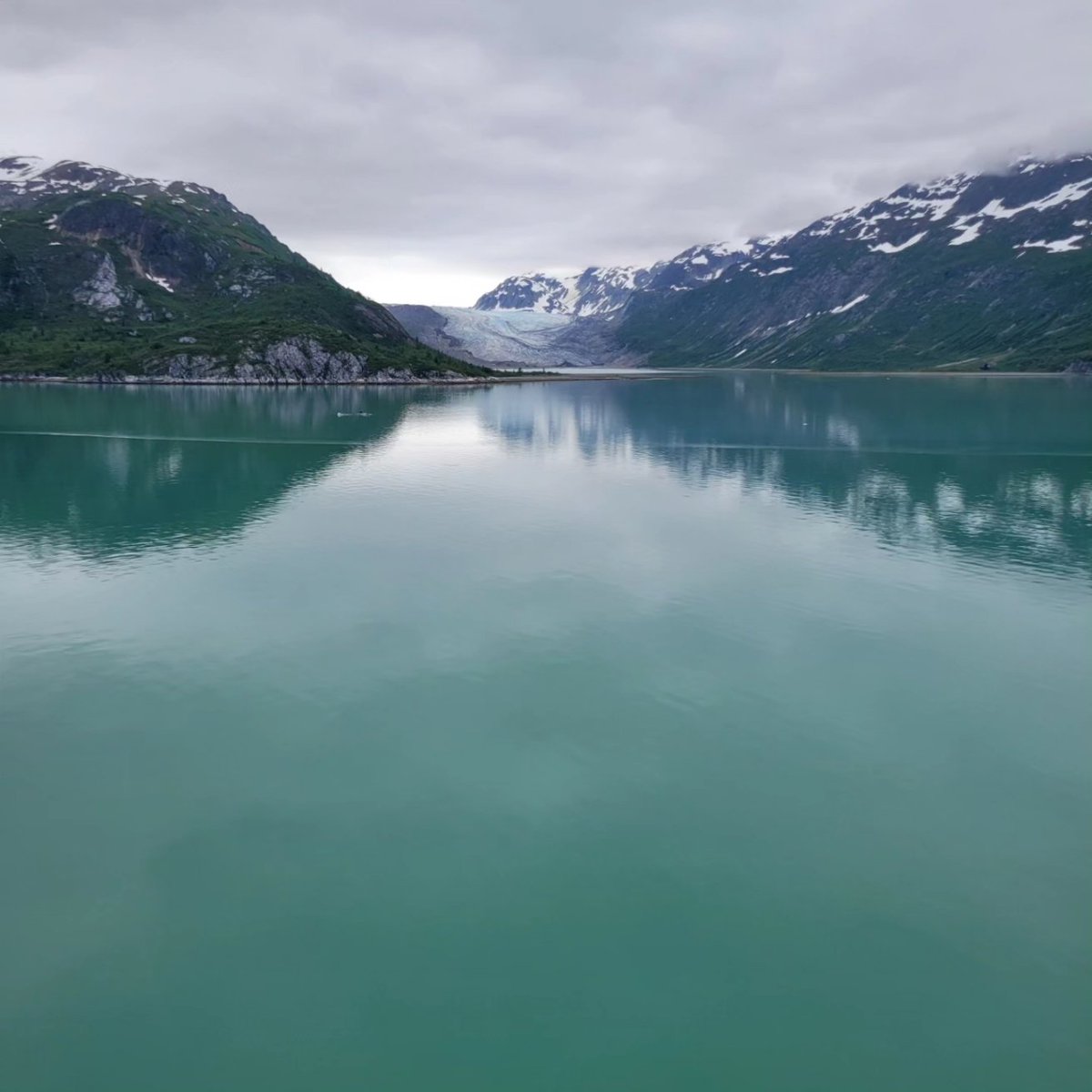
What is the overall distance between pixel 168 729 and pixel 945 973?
86.2 feet

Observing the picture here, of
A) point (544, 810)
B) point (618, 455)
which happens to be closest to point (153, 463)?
point (618, 455)

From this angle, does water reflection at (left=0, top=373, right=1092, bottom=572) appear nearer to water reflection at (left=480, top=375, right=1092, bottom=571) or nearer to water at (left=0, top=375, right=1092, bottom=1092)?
water reflection at (left=480, top=375, right=1092, bottom=571)

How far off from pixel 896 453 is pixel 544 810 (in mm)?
90218

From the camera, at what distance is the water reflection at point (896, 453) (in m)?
61.8

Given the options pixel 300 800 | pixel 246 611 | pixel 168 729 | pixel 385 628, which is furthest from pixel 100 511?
pixel 300 800

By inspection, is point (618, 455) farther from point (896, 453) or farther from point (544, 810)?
point (544, 810)

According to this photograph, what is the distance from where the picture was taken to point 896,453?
331 ft

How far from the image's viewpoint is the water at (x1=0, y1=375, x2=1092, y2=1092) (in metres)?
17.2

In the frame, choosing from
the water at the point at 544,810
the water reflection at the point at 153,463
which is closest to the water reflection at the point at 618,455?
the water reflection at the point at 153,463

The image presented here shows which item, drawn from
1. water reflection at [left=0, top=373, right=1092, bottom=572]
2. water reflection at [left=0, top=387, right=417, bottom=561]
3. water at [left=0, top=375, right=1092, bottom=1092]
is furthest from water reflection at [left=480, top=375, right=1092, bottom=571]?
water reflection at [left=0, top=387, right=417, bottom=561]

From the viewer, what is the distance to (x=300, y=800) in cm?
2545

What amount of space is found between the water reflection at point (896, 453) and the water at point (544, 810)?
2313mm

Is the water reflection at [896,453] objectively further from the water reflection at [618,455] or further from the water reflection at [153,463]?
the water reflection at [153,463]

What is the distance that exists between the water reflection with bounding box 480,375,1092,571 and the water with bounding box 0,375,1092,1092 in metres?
2.31
